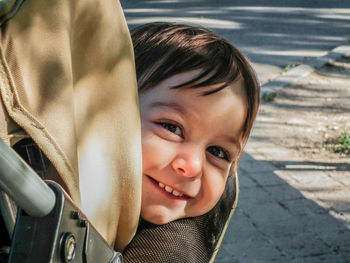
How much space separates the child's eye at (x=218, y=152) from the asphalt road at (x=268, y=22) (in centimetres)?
481

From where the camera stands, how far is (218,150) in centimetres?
183

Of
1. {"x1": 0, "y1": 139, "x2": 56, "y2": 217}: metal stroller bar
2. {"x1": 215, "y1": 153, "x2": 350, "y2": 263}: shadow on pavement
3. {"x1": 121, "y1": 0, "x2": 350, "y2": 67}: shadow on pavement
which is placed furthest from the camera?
{"x1": 121, "y1": 0, "x2": 350, "y2": 67}: shadow on pavement

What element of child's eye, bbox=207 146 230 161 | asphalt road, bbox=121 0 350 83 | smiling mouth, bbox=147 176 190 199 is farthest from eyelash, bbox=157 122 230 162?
asphalt road, bbox=121 0 350 83

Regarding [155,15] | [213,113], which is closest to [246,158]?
[213,113]

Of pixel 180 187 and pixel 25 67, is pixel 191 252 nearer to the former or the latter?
pixel 180 187

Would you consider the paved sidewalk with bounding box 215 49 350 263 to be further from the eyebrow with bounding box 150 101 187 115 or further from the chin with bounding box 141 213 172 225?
the eyebrow with bounding box 150 101 187 115

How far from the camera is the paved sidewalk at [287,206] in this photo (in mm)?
3381

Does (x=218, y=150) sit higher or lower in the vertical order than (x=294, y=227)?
higher

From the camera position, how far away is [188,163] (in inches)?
66.1

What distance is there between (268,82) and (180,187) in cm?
489

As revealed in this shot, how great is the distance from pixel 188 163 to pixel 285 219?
7.17 ft

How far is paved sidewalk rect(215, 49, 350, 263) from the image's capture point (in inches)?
133

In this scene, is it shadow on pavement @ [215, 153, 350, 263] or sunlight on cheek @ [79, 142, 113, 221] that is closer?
sunlight on cheek @ [79, 142, 113, 221]

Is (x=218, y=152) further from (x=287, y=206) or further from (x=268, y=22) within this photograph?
(x=268, y=22)
